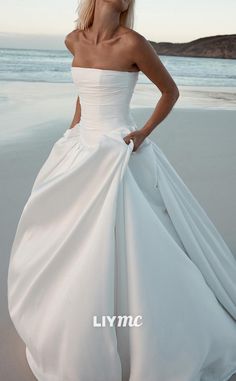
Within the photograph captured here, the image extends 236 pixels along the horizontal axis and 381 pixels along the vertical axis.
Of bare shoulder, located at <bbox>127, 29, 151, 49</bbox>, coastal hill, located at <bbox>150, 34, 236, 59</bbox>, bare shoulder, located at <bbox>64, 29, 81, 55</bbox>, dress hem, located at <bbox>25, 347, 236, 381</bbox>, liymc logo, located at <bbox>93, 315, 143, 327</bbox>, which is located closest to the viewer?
liymc logo, located at <bbox>93, 315, 143, 327</bbox>

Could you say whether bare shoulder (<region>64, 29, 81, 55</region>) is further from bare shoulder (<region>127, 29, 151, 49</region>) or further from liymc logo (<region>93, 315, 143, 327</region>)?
liymc logo (<region>93, 315, 143, 327</region>)

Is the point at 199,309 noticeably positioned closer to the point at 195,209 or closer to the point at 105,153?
the point at 195,209

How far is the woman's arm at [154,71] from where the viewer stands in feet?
7.86

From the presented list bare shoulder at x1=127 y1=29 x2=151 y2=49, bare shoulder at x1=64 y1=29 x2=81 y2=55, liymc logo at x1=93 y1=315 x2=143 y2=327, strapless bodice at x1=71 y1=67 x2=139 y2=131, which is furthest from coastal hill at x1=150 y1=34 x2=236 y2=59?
liymc logo at x1=93 y1=315 x2=143 y2=327

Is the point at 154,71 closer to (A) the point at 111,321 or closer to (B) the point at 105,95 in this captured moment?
(B) the point at 105,95

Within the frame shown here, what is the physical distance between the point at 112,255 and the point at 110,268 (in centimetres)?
6

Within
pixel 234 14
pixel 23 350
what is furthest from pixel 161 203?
pixel 234 14

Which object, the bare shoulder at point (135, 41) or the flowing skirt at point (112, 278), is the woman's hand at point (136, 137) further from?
the bare shoulder at point (135, 41)

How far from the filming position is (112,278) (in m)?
2.28

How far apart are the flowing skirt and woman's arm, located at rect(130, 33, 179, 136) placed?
196mm

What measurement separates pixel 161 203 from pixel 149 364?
78 cm

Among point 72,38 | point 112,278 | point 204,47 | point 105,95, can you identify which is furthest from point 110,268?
point 204,47

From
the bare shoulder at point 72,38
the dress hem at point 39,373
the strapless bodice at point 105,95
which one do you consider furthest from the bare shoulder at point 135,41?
the dress hem at point 39,373

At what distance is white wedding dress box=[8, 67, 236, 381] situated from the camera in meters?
2.30
